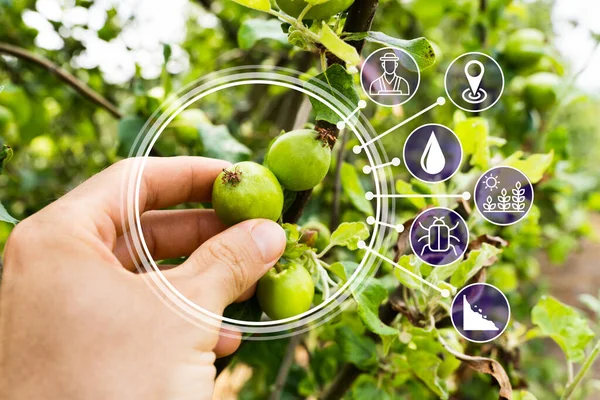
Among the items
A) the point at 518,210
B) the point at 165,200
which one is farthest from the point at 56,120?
the point at 518,210

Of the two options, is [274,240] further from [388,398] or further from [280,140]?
[388,398]

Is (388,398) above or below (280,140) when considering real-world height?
below

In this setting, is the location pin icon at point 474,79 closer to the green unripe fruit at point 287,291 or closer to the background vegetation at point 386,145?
the background vegetation at point 386,145

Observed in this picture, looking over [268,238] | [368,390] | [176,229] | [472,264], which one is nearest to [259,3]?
[268,238]

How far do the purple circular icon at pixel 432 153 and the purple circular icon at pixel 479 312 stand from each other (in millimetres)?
216

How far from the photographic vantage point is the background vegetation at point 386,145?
860mm

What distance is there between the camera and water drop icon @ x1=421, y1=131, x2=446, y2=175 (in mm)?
900

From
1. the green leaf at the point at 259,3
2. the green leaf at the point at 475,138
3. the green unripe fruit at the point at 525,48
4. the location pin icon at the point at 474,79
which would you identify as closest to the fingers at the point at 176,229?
the green leaf at the point at 259,3

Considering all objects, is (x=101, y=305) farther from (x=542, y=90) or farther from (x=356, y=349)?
(x=542, y=90)

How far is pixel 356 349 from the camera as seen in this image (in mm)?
973

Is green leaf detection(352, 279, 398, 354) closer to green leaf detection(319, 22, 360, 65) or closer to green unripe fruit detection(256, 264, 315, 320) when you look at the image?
green unripe fruit detection(256, 264, 315, 320)

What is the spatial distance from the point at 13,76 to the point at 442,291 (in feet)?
6.13

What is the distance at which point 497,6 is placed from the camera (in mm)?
1444

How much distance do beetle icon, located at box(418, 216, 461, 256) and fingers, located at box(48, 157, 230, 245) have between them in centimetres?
38
